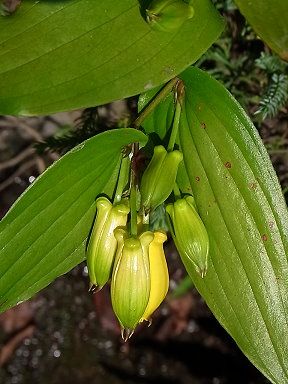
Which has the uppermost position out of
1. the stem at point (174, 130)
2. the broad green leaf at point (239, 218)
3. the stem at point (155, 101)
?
the stem at point (155, 101)

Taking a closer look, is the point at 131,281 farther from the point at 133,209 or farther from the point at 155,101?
the point at 155,101

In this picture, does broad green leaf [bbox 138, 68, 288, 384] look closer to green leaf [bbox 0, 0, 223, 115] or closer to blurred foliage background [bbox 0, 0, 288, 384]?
green leaf [bbox 0, 0, 223, 115]

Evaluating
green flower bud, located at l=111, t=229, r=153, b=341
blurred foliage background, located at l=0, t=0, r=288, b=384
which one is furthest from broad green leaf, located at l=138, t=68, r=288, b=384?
blurred foliage background, located at l=0, t=0, r=288, b=384

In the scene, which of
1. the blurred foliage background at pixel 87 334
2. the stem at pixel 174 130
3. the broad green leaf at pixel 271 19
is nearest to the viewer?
the broad green leaf at pixel 271 19

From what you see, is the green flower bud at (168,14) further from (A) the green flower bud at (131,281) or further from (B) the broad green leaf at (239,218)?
(A) the green flower bud at (131,281)

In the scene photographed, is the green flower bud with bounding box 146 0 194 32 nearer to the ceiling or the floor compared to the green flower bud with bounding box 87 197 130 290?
nearer to the ceiling

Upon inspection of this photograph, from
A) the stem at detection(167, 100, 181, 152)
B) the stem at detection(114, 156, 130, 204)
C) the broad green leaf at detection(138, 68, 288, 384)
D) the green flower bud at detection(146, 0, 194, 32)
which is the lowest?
the broad green leaf at detection(138, 68, 288, 384)

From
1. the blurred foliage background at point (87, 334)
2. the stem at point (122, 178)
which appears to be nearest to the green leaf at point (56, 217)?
the stem at point (122, 178)
